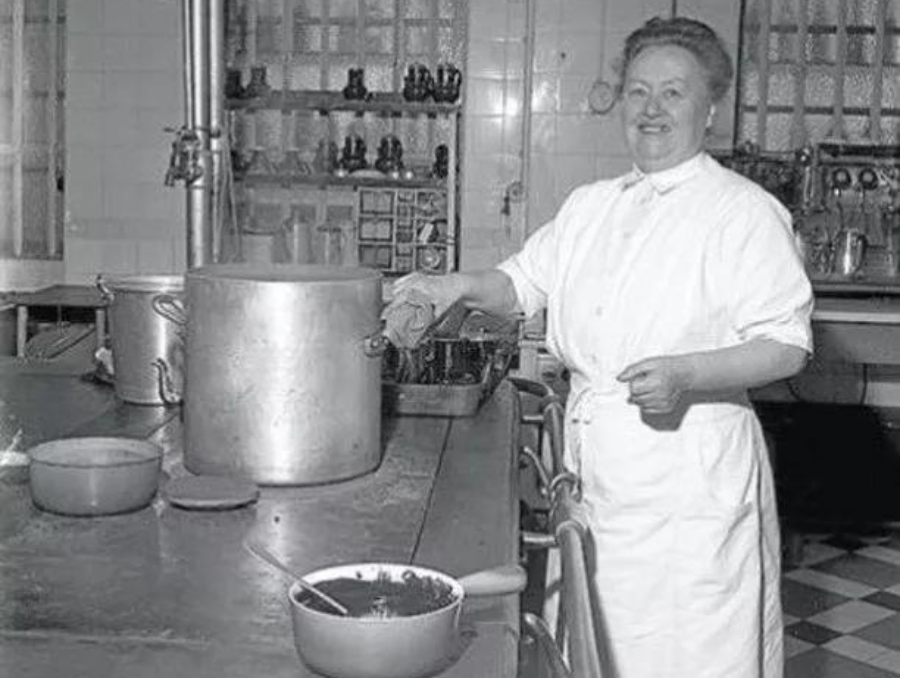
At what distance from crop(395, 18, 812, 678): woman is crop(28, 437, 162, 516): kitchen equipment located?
754mm

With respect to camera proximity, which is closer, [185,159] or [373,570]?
[373,570]

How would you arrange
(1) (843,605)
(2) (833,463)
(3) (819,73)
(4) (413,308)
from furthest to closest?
(3) (819,73), (2) (833,463), (1) (843,605), (4) (413,308)

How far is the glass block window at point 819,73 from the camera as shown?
7547mm

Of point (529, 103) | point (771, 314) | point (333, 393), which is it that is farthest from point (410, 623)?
point (529, 103)

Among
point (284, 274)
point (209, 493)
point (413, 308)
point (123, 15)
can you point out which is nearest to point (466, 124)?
point (123, 15)

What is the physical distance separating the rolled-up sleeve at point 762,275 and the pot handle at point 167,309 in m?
0.99

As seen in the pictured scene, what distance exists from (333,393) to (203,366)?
0.21 meters

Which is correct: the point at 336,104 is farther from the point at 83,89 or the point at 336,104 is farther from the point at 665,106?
the point at 665,106

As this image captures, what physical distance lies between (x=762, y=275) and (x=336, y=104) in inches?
198

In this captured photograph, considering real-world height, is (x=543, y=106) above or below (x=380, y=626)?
above

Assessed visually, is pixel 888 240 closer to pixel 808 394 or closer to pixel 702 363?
pixel 808 394

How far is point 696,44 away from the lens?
7.95ft

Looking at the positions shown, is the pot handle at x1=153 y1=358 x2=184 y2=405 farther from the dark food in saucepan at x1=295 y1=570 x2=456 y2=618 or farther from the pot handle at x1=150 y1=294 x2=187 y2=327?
the dark food in saucepan at x1=295 y1=570 x2=456 y2=618

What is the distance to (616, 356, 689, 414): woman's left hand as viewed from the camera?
6.71 ft
